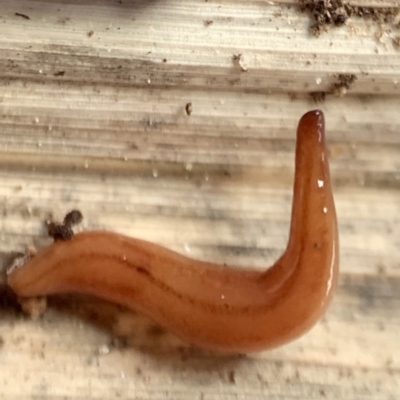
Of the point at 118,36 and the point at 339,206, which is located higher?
the point at 118,36

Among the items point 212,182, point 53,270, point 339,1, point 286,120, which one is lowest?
point 53,270

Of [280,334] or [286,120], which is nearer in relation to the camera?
[280,334]

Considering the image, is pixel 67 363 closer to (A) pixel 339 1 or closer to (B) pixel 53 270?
(B) pixel 53 270

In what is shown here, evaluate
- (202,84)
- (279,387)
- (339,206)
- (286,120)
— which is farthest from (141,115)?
(279,387)
